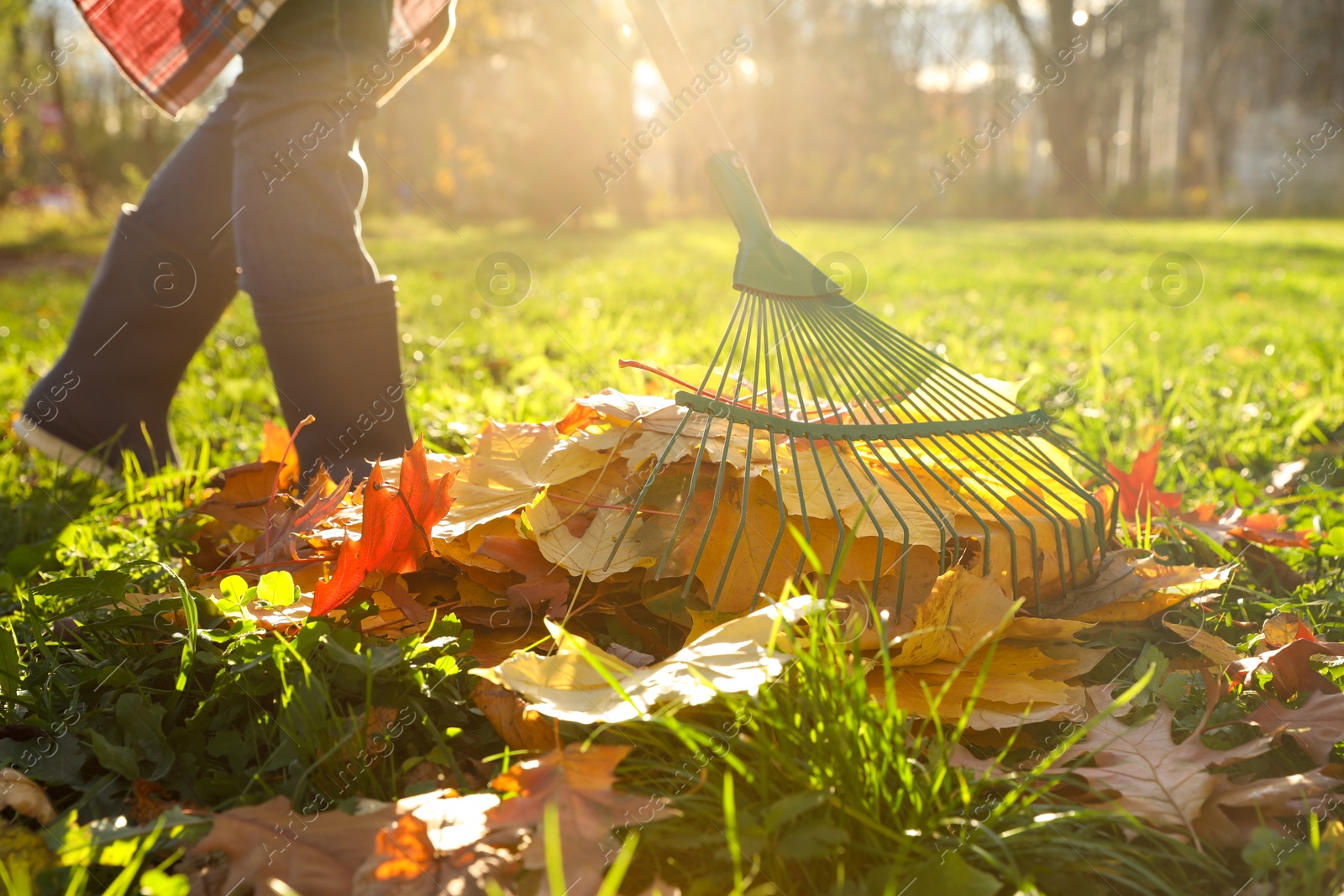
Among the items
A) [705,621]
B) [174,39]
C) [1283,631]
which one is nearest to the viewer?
[705,621]

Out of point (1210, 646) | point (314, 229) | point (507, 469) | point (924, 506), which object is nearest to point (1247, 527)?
point (1210, 646)

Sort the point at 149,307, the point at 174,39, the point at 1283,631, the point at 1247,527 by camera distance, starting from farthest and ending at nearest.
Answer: the point at 149,307
the point at 174,39
the point at 1247,527
the point at 1283,631

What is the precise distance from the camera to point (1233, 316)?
14.9 ft

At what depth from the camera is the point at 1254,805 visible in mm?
918

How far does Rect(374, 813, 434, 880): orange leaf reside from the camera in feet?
2.60

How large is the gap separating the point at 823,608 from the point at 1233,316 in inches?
179

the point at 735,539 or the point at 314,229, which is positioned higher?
the point at 314,229

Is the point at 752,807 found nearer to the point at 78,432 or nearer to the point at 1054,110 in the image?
the point at 78,432

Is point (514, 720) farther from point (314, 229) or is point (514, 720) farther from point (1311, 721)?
point (314, 229)

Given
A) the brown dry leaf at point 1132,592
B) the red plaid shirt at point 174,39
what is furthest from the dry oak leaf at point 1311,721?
the red plaid shirt at point 174,39

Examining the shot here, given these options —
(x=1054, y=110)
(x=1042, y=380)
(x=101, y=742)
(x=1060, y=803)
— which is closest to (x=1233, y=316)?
(x=1042, y=380)

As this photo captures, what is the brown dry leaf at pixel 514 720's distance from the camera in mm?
975

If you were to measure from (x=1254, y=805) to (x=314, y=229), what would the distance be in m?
1.67

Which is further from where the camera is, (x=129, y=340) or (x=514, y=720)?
(x=129, y=340)
